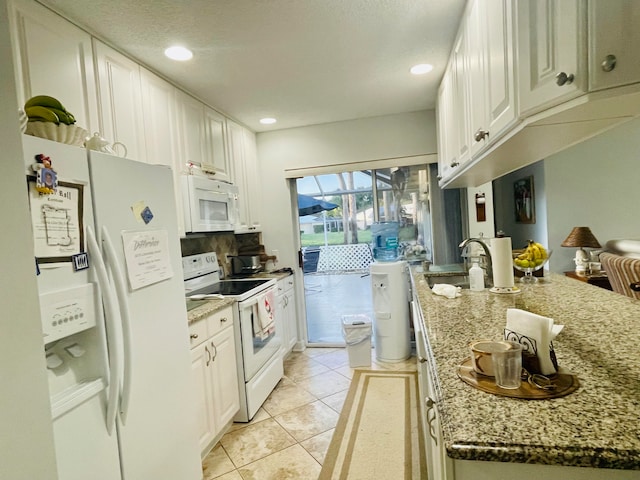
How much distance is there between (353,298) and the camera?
5.12 meters

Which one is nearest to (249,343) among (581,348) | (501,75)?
(581,348)

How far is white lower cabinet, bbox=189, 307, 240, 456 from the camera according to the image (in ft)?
6.30

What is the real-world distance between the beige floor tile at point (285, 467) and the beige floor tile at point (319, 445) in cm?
3

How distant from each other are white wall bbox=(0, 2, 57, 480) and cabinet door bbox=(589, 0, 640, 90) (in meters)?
1.40

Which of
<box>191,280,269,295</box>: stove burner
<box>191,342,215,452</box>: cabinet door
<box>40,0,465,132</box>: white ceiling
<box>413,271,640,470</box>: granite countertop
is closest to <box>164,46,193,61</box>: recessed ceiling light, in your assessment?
<box>40,0,465,132</box>: white ceiling

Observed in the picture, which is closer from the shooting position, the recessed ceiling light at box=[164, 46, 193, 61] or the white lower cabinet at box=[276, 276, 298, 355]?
the recessed ceiling light at box=[164, 46, 193, 61]

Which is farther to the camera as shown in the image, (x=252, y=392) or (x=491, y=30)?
(x=252, y=392)

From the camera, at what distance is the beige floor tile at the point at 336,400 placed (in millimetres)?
2520

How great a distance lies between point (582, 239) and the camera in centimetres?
368

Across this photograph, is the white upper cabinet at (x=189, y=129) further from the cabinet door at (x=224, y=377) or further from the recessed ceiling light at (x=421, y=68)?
the recessed ceiling light at (x=421, y=68)

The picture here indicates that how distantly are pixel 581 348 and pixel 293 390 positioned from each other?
7.50ft

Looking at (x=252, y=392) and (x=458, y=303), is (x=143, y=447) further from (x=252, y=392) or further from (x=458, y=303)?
(x=458, y=303)

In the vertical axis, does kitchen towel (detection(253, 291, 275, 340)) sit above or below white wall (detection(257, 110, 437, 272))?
below

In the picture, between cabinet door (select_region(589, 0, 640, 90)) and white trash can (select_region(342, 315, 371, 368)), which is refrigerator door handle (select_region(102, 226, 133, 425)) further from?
white trash can (select_region(342, 315, 371, 368))
